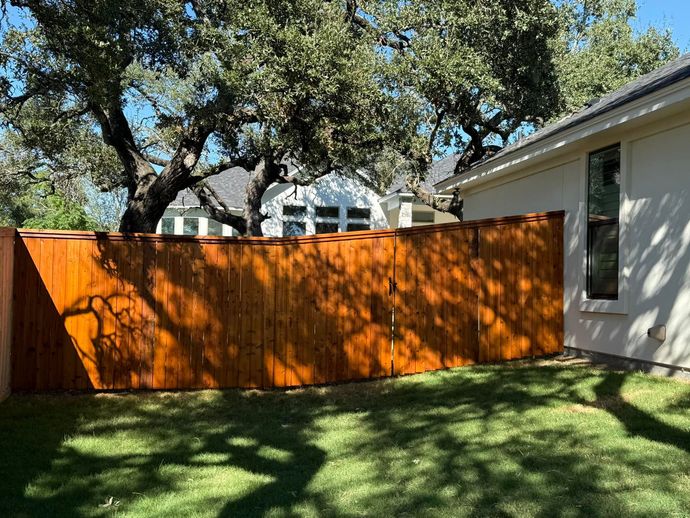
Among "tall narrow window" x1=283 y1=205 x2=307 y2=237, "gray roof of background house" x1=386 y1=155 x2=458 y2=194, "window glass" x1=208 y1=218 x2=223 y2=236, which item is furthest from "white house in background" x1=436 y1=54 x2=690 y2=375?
"window glass" x1=208 y1=218 x2=223 y2=236

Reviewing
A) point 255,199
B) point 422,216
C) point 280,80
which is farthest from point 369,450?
point 422,216

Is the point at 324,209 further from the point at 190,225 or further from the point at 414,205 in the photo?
the point at 190,225

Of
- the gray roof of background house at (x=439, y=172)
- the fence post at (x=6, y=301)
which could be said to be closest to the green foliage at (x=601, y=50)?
the gray roof of background house at (x=439, y=172)

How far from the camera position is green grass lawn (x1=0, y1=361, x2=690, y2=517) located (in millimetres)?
3971

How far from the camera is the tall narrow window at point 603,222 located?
7793 millimetres

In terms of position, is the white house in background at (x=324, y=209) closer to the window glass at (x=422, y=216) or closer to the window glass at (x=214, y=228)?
the window glass at (x=422, y=216)

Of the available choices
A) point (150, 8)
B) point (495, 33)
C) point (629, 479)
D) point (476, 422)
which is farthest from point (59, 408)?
point (495, 33)

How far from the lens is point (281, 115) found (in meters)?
11.9

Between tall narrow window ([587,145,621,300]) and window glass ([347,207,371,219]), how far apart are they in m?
15.6

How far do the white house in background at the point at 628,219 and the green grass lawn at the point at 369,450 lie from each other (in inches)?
24.6

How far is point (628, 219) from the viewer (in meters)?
7.42

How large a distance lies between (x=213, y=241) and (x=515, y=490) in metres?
5.03

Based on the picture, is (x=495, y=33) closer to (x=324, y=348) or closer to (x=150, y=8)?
(x=150, y=8)

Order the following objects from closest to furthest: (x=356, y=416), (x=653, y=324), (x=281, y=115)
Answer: (x=356, y=416)
(x=653, y=324)
(x=281, y=115)
